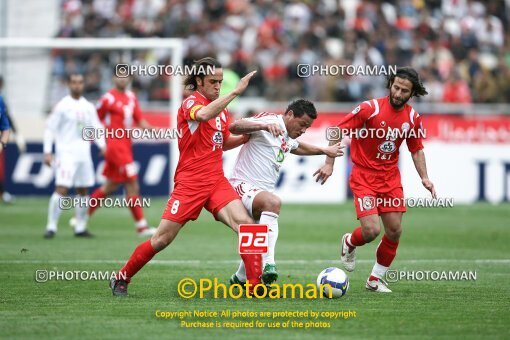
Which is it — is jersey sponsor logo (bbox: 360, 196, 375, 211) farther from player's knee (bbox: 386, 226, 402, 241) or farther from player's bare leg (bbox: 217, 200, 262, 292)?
player's bare leg (bbox: 217, 200, 262, 292)

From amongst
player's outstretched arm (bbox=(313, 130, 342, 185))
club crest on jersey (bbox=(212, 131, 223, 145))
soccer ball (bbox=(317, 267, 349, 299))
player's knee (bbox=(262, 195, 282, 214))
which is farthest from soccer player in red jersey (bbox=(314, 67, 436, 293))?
club crest on jersey (bbox=(212, 131, 223, 145))

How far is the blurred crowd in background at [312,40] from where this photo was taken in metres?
27.2

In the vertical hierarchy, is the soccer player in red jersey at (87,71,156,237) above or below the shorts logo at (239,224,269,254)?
above

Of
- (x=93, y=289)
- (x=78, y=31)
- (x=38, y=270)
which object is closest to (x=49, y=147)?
(x=38, y=270)

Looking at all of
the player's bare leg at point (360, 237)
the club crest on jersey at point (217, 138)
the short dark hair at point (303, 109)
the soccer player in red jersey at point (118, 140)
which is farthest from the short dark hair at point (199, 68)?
the soccer player in red jersey at point (118, 140)

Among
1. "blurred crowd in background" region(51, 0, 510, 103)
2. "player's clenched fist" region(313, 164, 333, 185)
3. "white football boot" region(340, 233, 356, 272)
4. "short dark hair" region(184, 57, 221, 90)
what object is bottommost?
"white football boot" region(340, 233, 356, 272)

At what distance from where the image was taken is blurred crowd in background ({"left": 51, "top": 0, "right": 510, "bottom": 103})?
27156 mm

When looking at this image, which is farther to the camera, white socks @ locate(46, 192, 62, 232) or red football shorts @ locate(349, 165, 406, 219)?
white socks @ locate(46, 192, 62, 232)

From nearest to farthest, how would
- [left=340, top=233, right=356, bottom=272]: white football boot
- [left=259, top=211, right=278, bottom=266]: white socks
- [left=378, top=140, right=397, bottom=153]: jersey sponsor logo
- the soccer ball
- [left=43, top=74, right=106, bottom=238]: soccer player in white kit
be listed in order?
the soccer ball
[left=259, top=211, right=278, bottom=266]: white socks
[left=378, top=140, right=397, bottom=153]: jersey sponsor logo
[left=340, top=233, right=356, bottom=272]: white football boot
[left=43, top=74, right=106, bottom=238]: soccer player in white kit

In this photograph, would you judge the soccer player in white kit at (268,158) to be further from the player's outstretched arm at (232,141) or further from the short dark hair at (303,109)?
the player's outstretched arm at (232,141)

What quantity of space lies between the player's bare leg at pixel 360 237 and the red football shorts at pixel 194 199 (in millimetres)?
1607

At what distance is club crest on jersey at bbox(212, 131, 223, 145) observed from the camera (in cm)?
998

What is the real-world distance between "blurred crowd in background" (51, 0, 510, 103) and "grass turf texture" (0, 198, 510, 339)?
23.5 feet

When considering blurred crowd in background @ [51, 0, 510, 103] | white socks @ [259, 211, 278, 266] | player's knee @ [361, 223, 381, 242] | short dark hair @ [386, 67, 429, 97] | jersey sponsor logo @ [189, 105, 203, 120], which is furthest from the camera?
blurred crowd in background @ [51, 0, 510, 103]
